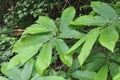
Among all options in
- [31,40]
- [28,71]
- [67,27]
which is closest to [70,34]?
[67,27]

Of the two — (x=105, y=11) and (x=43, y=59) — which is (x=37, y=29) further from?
(x=105, y=11)

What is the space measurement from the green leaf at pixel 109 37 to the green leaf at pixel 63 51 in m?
0.18

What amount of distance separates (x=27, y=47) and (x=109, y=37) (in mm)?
370

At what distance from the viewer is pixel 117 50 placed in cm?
160

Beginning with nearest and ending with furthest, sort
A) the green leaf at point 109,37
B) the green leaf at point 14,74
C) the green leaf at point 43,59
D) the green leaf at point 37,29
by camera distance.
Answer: the green leaf at point 109,37 → the green leaf at point 43,59 → the green leaf at point 37,29 → the green leaf at point 14,74

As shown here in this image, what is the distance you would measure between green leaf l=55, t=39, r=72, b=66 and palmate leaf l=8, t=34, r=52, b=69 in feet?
0.18

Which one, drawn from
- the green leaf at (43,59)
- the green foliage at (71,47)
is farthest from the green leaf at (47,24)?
the green leaf at (43,59)

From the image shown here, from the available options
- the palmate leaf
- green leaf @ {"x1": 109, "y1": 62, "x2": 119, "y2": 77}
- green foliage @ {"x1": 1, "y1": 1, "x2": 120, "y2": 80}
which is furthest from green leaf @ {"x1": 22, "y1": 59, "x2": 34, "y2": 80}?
green leaf @ {"x1": 109, "y1": 62, "x2": 119, "y2": 77}

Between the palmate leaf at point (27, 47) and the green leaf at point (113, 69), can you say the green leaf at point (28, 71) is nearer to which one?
the palmate leaf at point (27, 47)

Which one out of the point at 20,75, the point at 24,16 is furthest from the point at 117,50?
the point at 24,16

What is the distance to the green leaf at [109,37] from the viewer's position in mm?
1168

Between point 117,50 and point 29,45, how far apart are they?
0.49m

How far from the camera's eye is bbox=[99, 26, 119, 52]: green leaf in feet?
3.83

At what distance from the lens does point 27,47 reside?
53.6 inches
